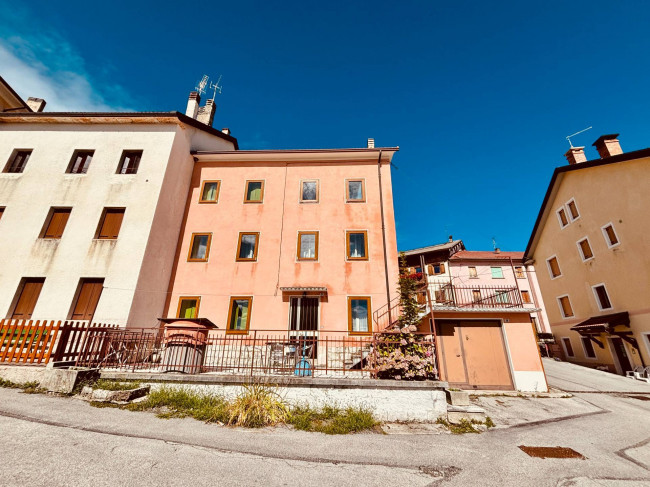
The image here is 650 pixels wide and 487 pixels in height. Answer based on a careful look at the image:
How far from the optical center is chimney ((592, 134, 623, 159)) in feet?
63.6

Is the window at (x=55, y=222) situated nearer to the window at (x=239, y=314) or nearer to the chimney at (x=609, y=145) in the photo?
the window at (x=239, y=314)

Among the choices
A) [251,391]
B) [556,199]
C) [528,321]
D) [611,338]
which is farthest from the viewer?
[556,199]

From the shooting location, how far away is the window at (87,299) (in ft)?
39.7

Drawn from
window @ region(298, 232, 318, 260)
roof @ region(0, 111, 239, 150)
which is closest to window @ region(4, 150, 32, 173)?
roof @ region(0, 111, 239, 150)

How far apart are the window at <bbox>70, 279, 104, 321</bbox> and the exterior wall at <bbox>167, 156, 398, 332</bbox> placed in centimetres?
313

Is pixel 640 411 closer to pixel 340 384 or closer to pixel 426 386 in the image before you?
pixel 426 386

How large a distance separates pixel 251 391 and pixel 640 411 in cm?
1332

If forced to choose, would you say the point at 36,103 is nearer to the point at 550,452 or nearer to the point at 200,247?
the point at 200,247

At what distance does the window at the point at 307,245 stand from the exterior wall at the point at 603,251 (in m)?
18.8

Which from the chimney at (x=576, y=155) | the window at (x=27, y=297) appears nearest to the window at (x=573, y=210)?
the chimney at (x=576, y=155)

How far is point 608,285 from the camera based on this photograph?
1816 cm

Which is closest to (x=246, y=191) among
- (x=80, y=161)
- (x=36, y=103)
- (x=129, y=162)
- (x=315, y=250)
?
(x=315, y=250)

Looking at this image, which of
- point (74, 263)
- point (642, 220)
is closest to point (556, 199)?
point (642, 220)

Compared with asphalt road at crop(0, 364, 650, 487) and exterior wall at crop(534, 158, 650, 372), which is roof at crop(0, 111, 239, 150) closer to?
asphalt road at crop(0, 364, 650, 487)
